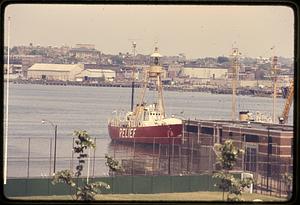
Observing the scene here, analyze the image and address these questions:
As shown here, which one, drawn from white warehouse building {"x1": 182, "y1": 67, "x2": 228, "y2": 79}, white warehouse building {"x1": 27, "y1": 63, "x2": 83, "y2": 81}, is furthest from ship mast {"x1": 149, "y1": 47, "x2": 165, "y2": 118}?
white warehouse building {"x1": 27, "y1": 63, "x2": 83, "y2": 81}

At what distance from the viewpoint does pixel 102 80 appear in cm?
351

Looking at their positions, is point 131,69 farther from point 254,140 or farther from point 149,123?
point 254,140

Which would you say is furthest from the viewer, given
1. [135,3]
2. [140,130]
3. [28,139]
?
[140,130]

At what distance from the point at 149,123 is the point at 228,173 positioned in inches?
24.7

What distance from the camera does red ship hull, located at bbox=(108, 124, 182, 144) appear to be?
11.7ft

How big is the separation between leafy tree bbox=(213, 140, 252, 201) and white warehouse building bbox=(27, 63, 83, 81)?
0.81 meters

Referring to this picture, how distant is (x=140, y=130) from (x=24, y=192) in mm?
863

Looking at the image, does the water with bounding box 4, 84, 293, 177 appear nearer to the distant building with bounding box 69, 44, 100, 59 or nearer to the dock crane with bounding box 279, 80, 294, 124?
the dock crane with bounding box 279, 80, 294, 124

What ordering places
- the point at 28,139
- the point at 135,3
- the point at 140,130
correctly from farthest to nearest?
the point at 140,130
the point at 28,139
the point at 135,3

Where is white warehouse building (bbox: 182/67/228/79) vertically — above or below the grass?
above

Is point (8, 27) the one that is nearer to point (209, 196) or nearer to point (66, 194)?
point (66, 194)

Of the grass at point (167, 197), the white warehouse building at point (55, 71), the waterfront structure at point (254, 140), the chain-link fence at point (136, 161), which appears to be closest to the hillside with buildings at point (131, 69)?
the white warehouse building at point (55, 71)

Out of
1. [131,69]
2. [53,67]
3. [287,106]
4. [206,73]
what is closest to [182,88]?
[206,73]

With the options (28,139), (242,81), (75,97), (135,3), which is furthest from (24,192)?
(242,81)
